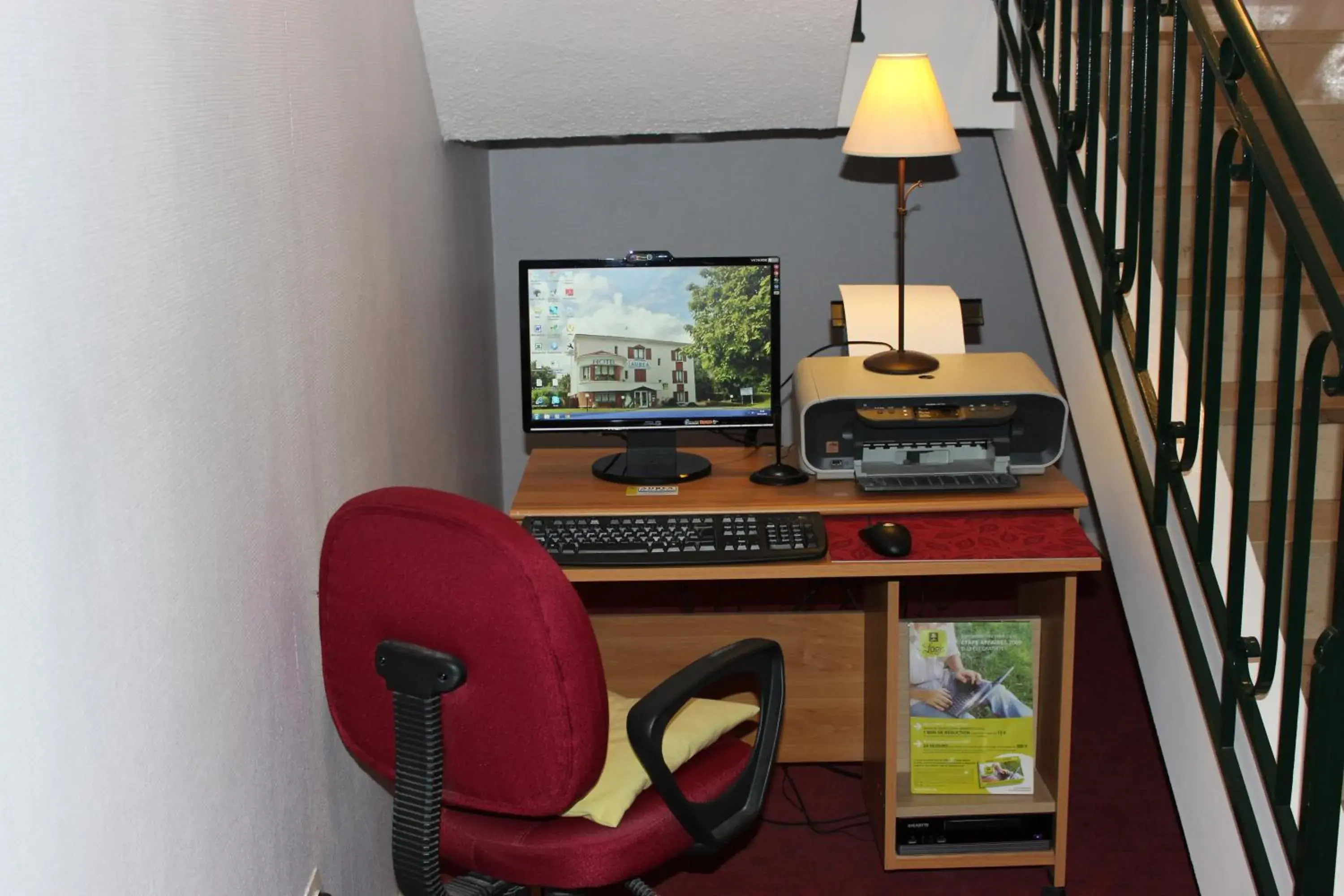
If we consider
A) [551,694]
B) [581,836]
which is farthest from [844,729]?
[551,694]

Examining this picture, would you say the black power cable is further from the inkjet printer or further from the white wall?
the white wall

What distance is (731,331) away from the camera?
280cm

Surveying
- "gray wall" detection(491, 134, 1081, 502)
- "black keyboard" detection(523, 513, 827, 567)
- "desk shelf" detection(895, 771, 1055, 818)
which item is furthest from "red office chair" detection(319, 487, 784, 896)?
"gray wall" detection(491, 134, 1081, 502)

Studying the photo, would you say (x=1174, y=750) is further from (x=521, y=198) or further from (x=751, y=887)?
(x=521, y=198)

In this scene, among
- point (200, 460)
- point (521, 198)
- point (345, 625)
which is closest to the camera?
point (200, 460)

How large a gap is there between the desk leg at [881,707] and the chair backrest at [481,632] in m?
1.12

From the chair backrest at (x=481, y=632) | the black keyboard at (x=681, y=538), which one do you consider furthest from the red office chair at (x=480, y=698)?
the black keyboard at (x=681, y=538)

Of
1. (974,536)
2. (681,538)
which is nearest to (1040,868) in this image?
(974,536)

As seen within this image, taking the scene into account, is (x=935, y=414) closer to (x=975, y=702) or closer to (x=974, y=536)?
(x=974, y=536)

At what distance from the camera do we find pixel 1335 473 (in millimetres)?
1979

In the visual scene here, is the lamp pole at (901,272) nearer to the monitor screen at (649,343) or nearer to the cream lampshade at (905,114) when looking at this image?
the cream lampshade at (905,114)

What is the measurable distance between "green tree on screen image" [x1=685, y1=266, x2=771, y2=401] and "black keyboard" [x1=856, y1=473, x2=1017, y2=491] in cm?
32

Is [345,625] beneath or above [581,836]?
above

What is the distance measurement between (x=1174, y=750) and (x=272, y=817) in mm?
1374
